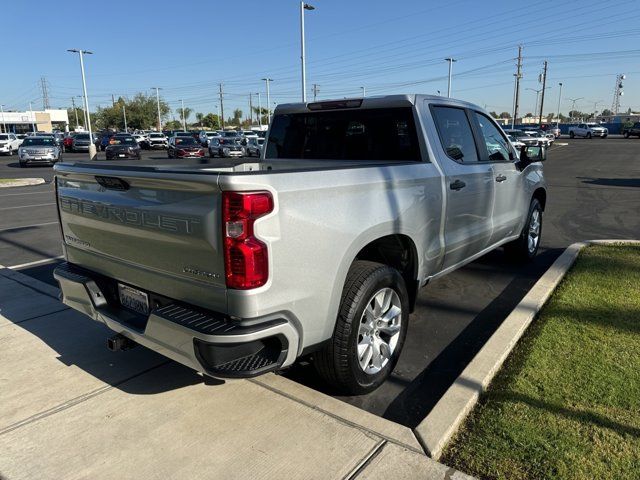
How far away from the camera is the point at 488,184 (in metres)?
4.71

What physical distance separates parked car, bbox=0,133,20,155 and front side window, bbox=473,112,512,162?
4203 centimetres

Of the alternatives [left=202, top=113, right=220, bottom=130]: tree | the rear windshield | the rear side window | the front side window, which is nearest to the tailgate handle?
the rear windshield

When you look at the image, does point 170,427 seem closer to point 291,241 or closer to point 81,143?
point 291,241

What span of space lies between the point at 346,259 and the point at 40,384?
239 cm

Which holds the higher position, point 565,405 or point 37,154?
point 37,154

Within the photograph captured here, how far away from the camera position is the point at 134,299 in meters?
3.10

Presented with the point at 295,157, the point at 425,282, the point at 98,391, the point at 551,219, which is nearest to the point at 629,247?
the point at 551,219

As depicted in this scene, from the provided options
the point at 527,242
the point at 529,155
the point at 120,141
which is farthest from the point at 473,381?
the point at 120,141

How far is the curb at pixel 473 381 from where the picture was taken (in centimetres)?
279

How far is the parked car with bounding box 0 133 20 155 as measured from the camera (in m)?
38.0

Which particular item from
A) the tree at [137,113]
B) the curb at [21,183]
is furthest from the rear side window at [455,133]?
the tree at [137,113]

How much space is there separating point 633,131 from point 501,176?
64.2 metres

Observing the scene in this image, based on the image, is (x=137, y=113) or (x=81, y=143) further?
(x=137, y=113)

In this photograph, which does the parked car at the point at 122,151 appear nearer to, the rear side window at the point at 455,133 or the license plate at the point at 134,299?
the rear side window at the point at 455,133
